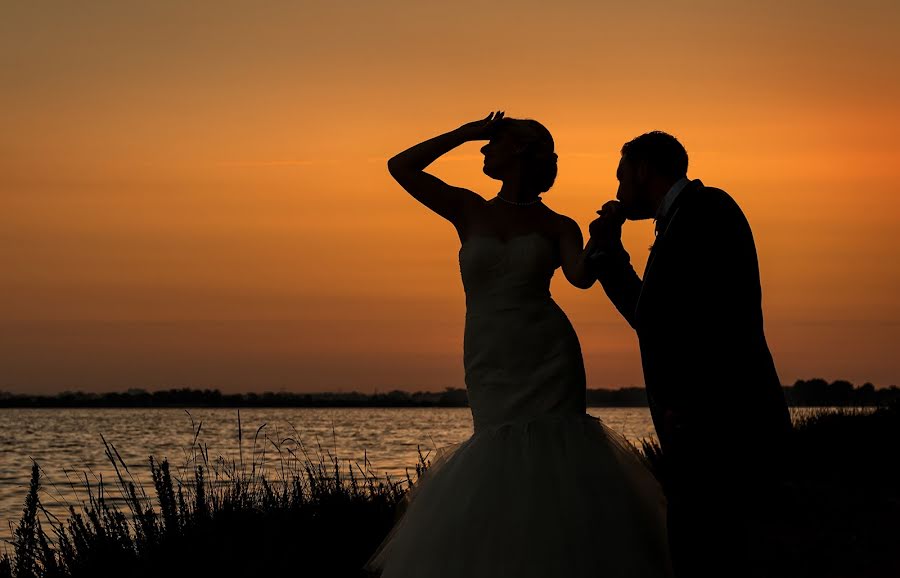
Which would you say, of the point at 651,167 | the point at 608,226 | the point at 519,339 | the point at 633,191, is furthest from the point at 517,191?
the point at 651,167

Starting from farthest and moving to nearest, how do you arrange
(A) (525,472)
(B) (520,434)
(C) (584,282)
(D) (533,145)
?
(D) (533,145) → (B) (520,434) → (A) (525,472) → (C) (584,282)

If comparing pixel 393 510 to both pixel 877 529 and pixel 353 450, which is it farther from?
pixel 353 450

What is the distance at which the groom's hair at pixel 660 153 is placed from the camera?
507 cm

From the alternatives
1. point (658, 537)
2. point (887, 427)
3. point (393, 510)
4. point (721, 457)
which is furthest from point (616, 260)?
point (887, 427)

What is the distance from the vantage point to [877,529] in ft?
38.3

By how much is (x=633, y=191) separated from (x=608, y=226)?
0.27 metres

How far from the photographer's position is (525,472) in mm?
5977

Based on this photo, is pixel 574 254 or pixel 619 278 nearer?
pixel 619 278

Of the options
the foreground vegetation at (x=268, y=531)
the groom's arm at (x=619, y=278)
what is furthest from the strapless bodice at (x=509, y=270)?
the foreground vegetation at (x=268, y=531)

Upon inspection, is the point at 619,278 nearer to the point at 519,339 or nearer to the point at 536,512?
the point at 519,339

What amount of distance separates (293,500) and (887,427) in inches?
482

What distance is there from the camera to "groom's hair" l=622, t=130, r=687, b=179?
200 inches

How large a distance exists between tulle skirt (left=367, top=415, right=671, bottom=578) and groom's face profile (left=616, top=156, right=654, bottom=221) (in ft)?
4.64

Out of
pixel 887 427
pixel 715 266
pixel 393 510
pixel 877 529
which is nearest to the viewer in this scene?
pixel 715 266
